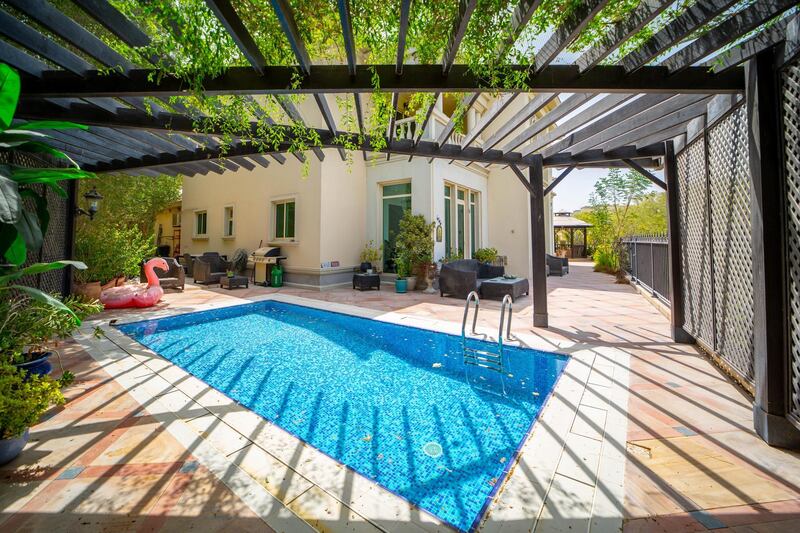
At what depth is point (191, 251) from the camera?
15383 mm

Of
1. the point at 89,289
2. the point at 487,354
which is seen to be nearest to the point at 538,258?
the point at 487,354

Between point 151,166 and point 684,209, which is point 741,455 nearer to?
point 684,209

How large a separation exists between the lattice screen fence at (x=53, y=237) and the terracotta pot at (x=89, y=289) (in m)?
0.57

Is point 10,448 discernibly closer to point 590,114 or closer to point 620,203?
point 590,114

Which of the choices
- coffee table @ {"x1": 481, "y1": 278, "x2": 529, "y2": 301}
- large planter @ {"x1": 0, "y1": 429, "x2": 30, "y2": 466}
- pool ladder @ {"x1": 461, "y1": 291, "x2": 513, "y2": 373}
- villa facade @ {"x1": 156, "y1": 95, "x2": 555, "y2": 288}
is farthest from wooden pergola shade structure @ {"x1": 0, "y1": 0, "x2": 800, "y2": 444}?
villa facade @ {"x1": 156, "y1": 95, "x2": 555, "y2": 288}

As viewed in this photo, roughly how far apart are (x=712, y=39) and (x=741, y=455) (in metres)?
3.04

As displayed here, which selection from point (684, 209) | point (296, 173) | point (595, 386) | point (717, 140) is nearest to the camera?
point (595, 386)

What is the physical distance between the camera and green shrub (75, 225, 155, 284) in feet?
24.7

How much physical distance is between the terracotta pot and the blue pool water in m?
2.67

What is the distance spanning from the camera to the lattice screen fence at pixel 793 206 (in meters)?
2.18

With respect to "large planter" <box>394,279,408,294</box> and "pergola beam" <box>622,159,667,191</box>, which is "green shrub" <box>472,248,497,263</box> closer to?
"large planter" <box>394,279,408,294</box>

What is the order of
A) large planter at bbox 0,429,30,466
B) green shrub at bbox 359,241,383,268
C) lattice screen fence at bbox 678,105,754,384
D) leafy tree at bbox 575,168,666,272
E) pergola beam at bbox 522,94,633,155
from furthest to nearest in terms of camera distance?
1. leafy tree at bbox 575,168,666,272
2. green shrub at bbox 359,241,383,268
3. pergola beam at bbox 522,94,633,155
4. lattice screen fence at bbox 678,105,754,384
5. large planter at bbox 0,429,30,466

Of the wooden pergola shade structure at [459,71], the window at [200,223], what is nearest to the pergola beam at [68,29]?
the wooden pergola shade structure at [459,71]

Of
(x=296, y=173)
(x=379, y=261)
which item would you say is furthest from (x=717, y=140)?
(x=296, y=173)
